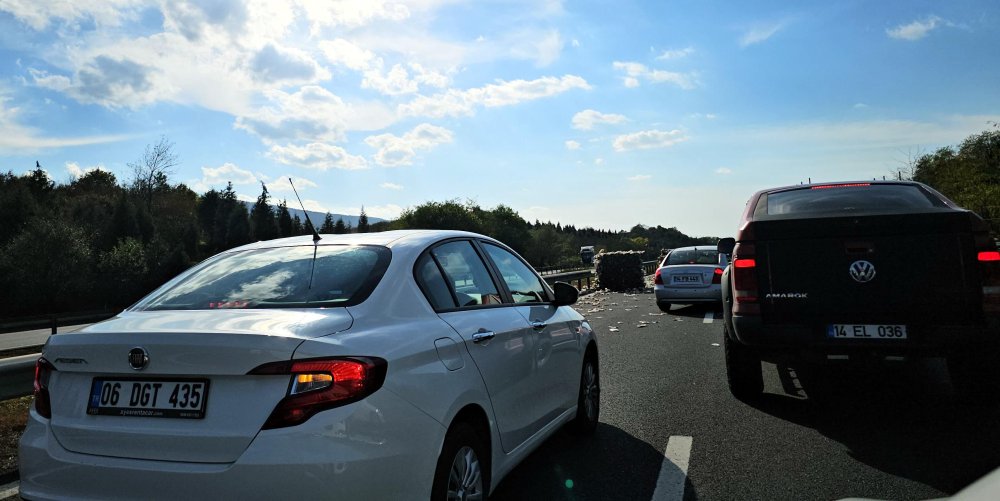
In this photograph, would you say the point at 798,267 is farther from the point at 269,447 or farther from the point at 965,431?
the point at 269,447

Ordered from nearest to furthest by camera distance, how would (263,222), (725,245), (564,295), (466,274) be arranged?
(466,274), (564,295), (725,245), (263,222)

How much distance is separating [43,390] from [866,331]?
5.24 metres

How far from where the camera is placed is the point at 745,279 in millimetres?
5512

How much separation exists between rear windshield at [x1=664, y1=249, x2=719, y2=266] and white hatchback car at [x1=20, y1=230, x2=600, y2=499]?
13566mm

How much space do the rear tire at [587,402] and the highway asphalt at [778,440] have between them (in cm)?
9

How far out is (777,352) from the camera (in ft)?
17.9

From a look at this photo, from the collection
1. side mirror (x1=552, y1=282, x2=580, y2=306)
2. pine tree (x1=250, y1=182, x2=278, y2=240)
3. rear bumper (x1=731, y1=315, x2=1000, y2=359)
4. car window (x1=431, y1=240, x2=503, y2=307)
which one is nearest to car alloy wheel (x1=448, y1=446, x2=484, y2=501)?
car window (x1=431, y1=240, x2=503, y2=307)

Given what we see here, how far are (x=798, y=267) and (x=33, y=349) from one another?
17.7 metres

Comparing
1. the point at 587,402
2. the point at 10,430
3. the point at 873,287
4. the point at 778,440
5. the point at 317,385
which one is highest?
the point at 317,385

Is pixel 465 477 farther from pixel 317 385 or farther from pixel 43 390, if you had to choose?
pixel 43 390

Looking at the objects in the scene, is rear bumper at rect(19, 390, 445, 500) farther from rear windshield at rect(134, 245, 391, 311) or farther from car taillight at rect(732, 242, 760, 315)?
car taillight at rect(732, 242, 760, 315)

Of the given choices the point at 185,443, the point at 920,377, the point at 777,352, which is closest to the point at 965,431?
the point at 777,352

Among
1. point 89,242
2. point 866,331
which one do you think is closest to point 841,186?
point 866,331

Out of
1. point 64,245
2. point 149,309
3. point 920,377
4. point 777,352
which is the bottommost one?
point 920,377
